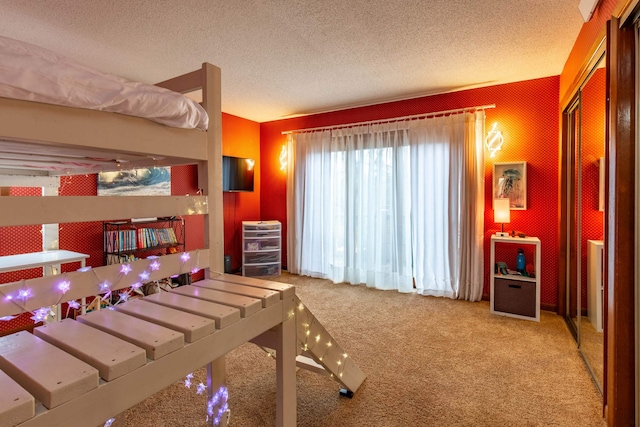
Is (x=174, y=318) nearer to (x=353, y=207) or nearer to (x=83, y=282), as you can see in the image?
(x=83, y=282)

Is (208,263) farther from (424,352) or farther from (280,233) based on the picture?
(280,233)

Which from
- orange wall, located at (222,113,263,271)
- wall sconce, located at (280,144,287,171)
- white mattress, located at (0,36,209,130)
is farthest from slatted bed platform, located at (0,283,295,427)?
wall sconce, located at (280,144,287,171)

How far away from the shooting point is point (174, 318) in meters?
0.97

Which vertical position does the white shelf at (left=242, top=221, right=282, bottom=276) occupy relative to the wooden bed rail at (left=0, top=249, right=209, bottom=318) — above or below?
below

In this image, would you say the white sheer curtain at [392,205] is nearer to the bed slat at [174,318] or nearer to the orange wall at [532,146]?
the orange wall at [532,146]

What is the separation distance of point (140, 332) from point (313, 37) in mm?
2504

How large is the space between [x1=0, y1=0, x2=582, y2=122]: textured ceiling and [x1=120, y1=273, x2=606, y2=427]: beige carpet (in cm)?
254

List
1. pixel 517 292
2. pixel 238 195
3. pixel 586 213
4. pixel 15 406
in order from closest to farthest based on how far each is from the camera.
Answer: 1. pixel 15 406
2. pixel 586 213
3. pixel 517 292
4. pixel 238 195

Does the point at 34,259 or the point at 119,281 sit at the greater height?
the point at 119,281

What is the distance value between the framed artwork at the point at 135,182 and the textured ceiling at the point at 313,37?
3.63 feet

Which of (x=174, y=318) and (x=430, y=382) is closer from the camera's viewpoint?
(x=174, y=318)

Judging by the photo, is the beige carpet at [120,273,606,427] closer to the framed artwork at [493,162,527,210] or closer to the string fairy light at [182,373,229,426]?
the string fairy light at [182,373,229,426]

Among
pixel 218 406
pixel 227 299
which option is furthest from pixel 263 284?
pixel 218 406

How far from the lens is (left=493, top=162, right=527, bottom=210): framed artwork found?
11.4ft
